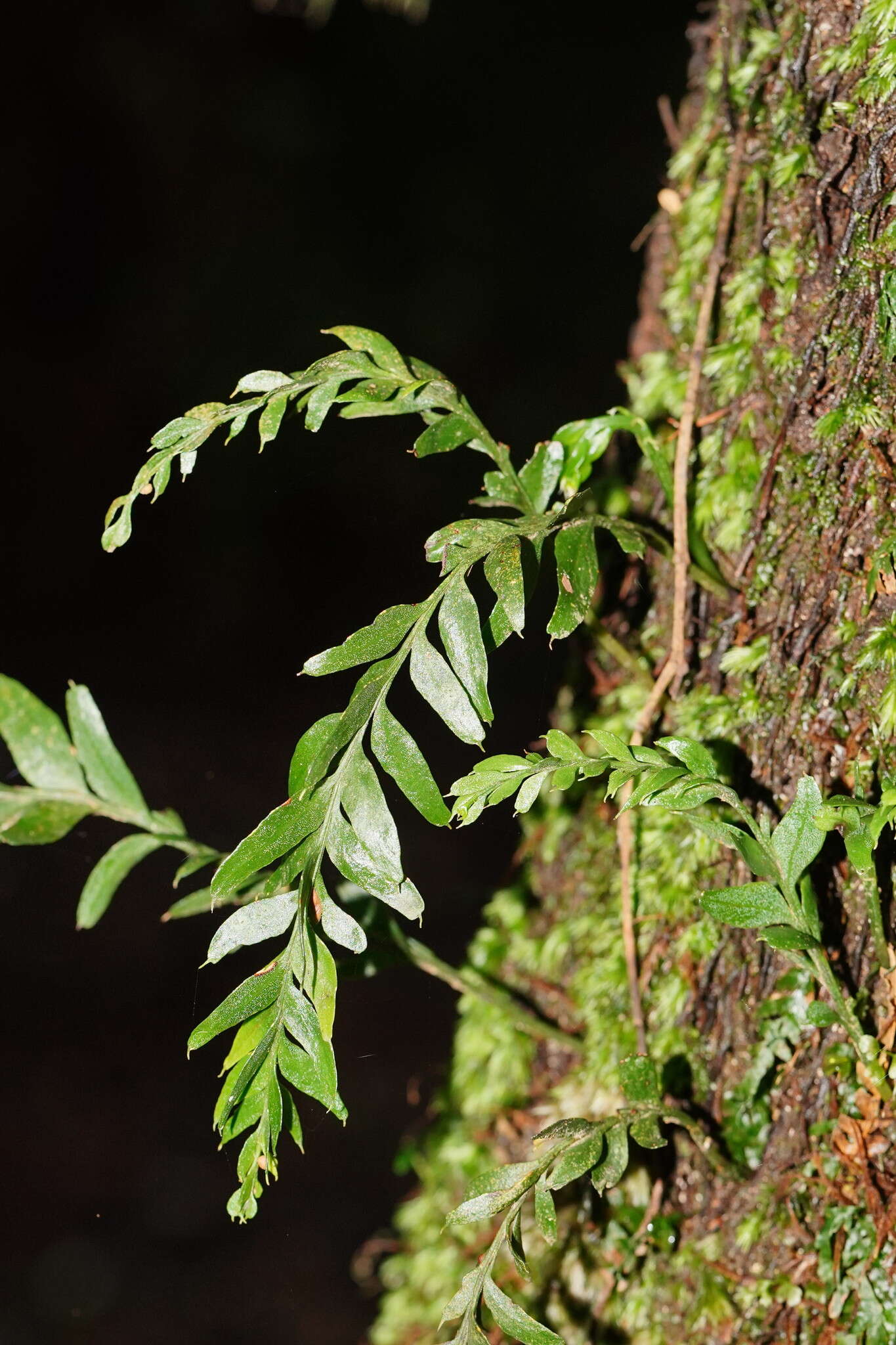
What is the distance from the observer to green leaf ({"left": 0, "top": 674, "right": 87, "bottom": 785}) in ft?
2.90

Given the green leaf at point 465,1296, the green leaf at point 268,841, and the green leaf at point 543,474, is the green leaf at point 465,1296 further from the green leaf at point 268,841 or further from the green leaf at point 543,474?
the green leaf at point 543,474

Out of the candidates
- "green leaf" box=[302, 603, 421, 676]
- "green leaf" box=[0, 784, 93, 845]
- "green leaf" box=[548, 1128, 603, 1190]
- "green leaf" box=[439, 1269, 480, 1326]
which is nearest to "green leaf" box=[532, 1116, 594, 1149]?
"green leaf" box=[548, 1128, 603, 1190]

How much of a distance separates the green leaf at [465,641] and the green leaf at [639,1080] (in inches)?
16.0

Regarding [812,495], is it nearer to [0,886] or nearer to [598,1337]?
[598,1337]

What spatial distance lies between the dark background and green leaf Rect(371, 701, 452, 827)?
214 cm

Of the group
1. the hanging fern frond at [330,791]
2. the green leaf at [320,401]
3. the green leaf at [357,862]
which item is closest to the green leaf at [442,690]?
the hanging fern frond at [330,791]

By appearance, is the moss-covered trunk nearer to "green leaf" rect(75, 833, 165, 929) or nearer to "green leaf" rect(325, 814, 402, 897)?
"green leaf" rect(325, 814, 402, 897)

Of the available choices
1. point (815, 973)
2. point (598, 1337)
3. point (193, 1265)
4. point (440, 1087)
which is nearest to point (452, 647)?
point (815, 973)

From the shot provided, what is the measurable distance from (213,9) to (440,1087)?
3.64 metres

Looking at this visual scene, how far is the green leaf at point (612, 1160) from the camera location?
731 mm

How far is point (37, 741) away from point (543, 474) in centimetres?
58

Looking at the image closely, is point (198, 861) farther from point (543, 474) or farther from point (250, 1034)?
point (543, 474)

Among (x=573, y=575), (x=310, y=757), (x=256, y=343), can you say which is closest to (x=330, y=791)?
(x=310, y=757)

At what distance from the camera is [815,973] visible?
0.74 metres
